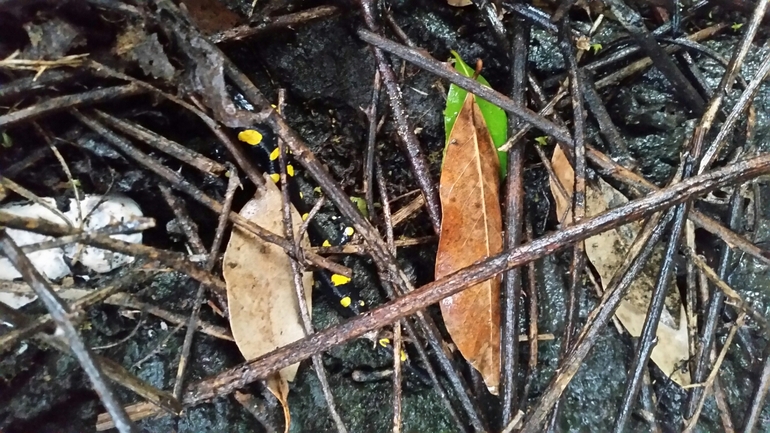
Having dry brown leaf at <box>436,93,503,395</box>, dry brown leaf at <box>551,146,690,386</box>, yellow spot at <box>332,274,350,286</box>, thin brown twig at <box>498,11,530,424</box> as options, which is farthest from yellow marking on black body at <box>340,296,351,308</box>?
dry brown leaf at <box>551,146,690,386</box>

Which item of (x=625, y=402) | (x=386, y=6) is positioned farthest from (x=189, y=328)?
(x=625, y=402)

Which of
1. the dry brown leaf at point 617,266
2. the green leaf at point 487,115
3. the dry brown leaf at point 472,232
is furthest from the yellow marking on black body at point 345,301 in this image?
the dry brown leaf at point 617,266

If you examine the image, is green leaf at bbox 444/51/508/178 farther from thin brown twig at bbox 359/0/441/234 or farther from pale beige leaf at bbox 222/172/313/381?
pale beige leaf at bbox 222/172/313/381

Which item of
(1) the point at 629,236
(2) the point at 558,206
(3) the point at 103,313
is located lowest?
(1) the point at 629,236

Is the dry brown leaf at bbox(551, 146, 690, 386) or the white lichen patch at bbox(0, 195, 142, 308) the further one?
the dry brown leaf at bbox(551, 146, 690, 386)

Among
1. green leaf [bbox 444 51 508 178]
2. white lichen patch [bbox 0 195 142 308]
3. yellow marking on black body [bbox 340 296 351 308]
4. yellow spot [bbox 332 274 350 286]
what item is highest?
white lichen patch [bbox 0 195 142 308]

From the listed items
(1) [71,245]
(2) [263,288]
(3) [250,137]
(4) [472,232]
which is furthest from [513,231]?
(1) [71,245]

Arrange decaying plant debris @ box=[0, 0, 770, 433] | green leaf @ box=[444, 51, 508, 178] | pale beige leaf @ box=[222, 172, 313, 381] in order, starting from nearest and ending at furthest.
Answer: decaying plant debris @ box=[0, 0, 770, 433], pale beige leaf @ box=[222, 172, 313, 381], green leaf @ box=[444, 51, 508, 178]

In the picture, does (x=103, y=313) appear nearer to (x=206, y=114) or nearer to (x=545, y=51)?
(x=206, y=114)
